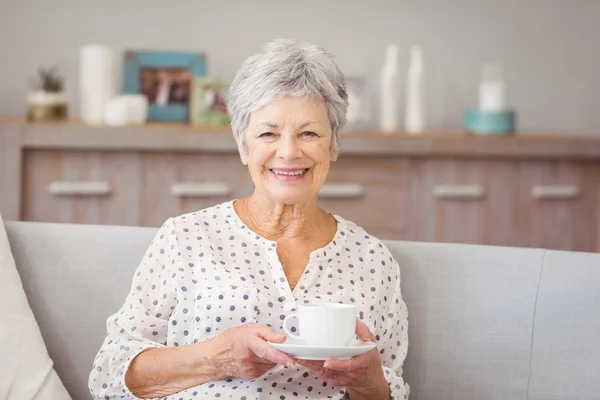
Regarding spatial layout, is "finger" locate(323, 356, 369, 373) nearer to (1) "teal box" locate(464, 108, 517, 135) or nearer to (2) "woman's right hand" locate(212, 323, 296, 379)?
(2) "woman's right hand" locate(212, 323, 296, 379)

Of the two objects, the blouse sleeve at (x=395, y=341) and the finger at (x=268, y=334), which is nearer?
the finger at (x=268, y=334)

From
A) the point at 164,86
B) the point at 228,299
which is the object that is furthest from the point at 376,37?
the point at 228,299

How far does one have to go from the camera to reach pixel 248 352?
1559 mm

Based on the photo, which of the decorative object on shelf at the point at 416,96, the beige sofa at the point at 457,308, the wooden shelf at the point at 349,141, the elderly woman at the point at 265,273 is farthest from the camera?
the decorative object on shelf at the point at 416,96

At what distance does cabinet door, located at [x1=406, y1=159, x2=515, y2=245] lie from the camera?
3.55 meters

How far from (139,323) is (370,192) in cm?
186

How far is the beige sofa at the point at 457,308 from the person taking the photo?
1.93m

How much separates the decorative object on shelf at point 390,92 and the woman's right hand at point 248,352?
2207 millimetres

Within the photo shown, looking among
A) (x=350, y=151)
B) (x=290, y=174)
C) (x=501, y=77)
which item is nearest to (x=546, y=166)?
(x=501, y=77)

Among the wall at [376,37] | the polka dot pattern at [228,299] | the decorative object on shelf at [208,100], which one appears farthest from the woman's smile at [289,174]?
the wall at [376,37]

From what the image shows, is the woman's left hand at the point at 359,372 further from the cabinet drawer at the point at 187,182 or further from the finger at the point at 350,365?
the cabinet drawer at the point at 187,182

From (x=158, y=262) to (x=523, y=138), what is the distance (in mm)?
2125

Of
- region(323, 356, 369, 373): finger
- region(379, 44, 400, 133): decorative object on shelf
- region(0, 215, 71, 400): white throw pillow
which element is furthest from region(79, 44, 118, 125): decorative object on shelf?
region(323, 356, 369, 373): finger

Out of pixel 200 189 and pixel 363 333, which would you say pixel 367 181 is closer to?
pixel 200 189
